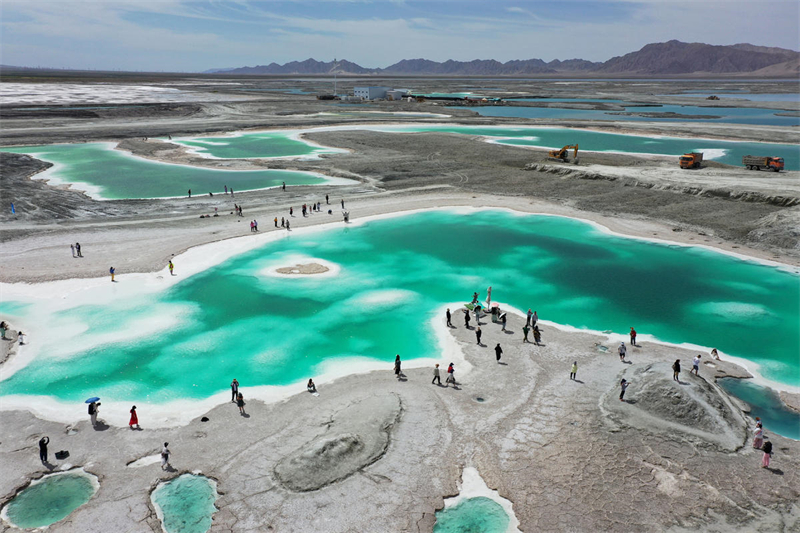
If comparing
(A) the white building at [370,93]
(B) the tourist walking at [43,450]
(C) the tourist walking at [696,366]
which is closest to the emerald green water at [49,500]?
(B) the tourist walking at [43,450]

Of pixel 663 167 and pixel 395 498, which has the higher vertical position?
pixel 663 167

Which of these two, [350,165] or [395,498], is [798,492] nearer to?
[395,498]

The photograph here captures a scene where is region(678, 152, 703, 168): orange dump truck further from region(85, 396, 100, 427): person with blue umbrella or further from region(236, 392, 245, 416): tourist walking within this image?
region(85, 396, 100, 427): person with blue umbrella

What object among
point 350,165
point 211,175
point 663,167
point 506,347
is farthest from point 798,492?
point 211,175

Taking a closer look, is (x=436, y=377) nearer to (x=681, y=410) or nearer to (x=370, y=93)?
(x=681, y=410)

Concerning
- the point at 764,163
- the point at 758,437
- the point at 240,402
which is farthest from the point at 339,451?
the point at 764,163

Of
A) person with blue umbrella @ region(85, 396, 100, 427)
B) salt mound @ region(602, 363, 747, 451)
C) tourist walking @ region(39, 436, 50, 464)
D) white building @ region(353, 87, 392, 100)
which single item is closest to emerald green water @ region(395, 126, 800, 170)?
salt mound @ region(602, 363, 747, 451)
